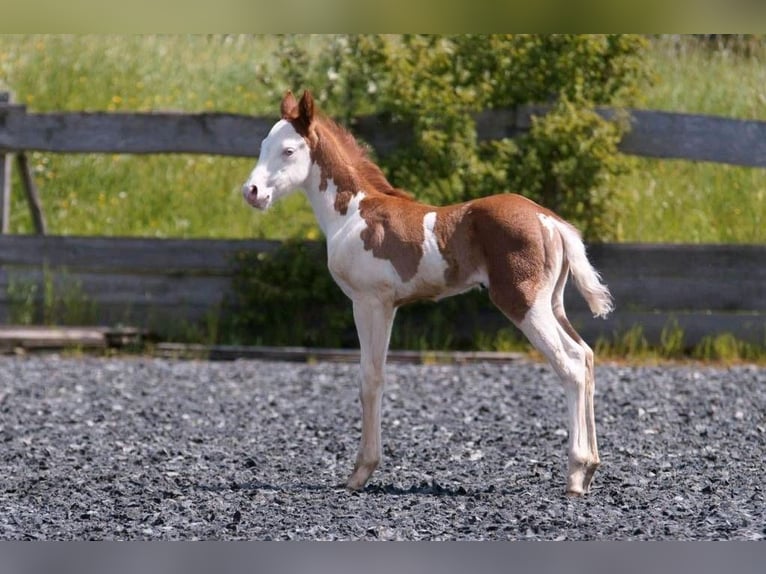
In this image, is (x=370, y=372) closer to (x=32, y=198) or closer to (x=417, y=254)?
(x=417, y=254)

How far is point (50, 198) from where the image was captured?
38.9ft

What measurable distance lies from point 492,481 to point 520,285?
1.02m

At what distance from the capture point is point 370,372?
17.9ft

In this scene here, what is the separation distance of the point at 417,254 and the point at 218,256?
5.00m

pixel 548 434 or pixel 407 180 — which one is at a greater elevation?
pixel 407 180

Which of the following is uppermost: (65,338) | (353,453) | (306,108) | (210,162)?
(210,162)

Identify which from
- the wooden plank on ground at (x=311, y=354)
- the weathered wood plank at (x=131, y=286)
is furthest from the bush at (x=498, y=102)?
the weathered wood plank at (x=131, y=286)

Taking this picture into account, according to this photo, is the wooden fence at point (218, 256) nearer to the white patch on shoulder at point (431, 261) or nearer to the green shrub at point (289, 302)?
the green shrub at point (289, 302)

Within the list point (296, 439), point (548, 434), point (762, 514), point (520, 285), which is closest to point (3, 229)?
point (296, 439)

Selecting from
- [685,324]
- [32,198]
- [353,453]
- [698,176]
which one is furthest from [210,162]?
[353,453]

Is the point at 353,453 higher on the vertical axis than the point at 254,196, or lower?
lower

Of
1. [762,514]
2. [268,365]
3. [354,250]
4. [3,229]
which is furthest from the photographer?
[3,229]

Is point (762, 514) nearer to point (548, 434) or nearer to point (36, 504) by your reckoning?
point (548, 434)

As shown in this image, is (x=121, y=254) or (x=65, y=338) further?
(x=121, y=254)
